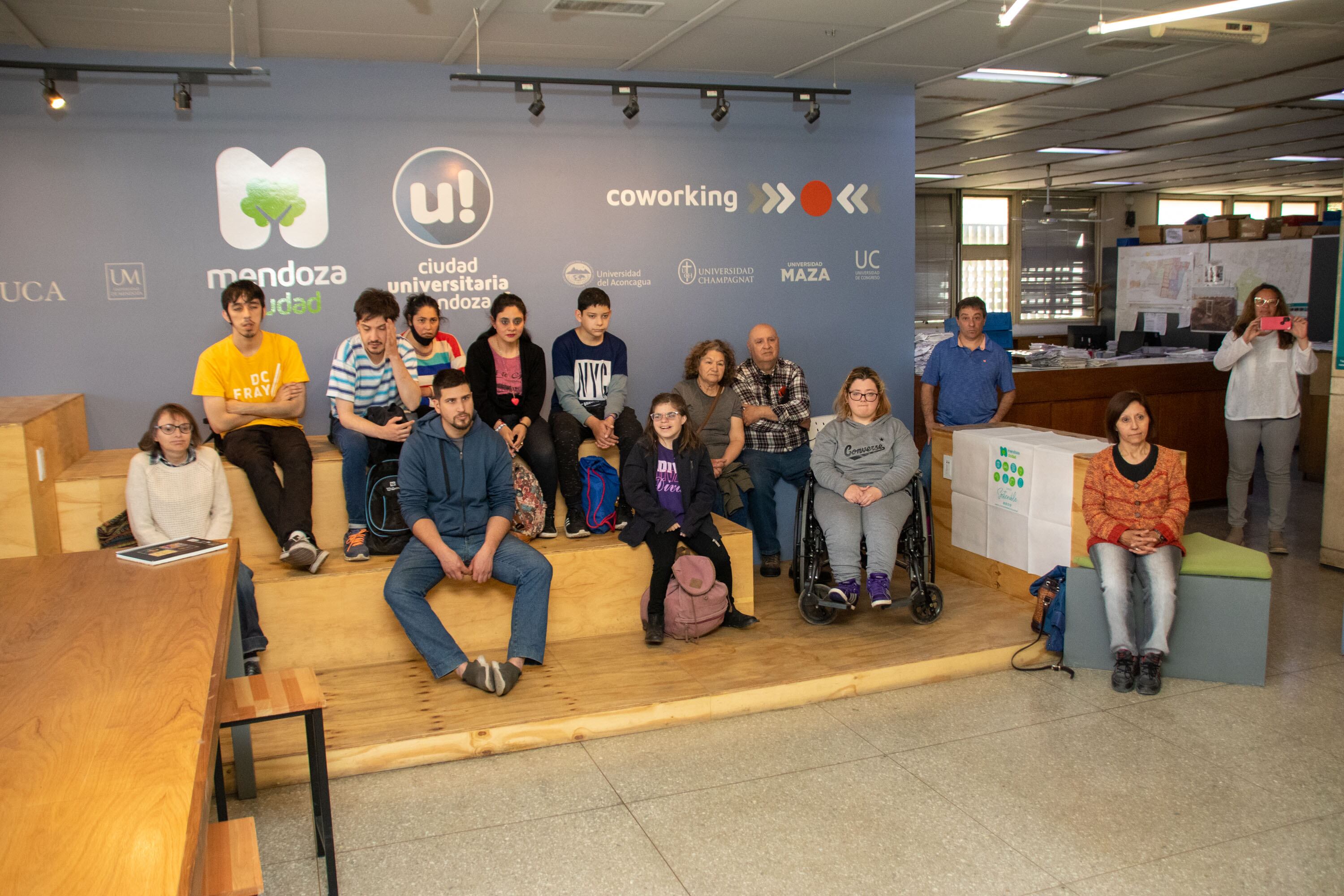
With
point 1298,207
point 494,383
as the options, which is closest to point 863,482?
point 494,383

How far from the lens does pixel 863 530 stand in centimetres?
464

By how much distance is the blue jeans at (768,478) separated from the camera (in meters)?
5.56

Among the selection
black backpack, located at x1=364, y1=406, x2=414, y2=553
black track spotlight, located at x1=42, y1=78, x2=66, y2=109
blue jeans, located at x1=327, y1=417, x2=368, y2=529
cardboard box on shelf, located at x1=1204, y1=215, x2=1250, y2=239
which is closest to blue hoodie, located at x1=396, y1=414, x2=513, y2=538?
black backpack, located at x1=364, y1=406, x2=414, y2=553

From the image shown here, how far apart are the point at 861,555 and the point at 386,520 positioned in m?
2.15

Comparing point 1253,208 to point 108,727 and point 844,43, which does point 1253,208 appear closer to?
point 844,43

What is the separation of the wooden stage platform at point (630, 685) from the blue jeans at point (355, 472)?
0.71 meters

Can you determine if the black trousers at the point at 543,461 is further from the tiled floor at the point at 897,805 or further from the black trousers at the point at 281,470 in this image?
the tiled floor at the point at 897,805

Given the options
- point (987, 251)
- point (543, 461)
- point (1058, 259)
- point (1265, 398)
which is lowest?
point (543, 461)

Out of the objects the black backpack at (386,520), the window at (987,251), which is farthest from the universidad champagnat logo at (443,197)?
the window at (987,251)

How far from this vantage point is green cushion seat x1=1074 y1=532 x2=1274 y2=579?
3906mm

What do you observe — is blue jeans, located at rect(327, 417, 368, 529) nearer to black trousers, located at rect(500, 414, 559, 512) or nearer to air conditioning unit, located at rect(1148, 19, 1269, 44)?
black trousers, located at rect(500, 414, 559, 512)

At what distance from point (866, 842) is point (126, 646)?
2.01 metres

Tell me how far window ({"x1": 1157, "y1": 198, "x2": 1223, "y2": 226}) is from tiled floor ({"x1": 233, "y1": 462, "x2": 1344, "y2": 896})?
13.2 meters

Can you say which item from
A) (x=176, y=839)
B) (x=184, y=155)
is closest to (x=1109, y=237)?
(x=184, y=155)
